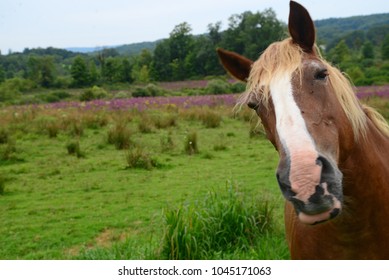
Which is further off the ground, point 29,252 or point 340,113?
point 340,113

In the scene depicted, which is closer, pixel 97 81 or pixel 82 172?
pixel 82 172

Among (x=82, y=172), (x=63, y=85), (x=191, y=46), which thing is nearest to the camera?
(x=82, y=172)

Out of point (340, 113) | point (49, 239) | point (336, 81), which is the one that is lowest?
point (49, 239)

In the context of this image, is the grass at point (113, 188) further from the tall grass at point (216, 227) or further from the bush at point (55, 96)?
the bush at point (55, 96)

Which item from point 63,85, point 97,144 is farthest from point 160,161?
point 63,85

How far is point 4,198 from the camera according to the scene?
6.98 m

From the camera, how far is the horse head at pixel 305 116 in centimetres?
175

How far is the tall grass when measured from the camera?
4188 millimetres

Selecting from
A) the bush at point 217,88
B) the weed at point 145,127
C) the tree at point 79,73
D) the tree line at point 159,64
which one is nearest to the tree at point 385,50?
the tree line at point 159,64

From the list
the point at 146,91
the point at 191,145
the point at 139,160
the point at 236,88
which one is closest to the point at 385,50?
the point at 236,88

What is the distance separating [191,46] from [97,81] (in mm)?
12161

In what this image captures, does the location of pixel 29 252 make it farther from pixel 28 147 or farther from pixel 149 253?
pixel 28 147

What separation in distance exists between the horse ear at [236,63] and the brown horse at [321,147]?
0.05 feet

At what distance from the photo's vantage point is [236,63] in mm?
2711
